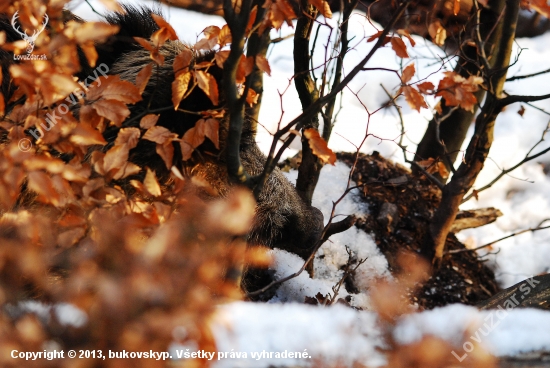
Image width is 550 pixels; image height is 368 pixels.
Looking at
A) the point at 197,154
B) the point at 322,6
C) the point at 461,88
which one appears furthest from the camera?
the point at 461,88

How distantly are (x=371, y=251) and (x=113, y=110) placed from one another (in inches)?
111

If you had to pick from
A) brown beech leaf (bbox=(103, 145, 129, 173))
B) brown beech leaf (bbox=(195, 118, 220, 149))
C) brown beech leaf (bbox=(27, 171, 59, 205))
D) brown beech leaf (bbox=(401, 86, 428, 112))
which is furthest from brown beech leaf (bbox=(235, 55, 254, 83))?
brown beech leaf (bbox=(401, 86, 428, 112))

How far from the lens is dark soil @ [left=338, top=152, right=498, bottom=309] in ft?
13.4

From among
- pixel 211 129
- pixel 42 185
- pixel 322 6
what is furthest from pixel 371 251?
pixel 42 185

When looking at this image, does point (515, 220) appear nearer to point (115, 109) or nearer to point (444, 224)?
point (444, 224)

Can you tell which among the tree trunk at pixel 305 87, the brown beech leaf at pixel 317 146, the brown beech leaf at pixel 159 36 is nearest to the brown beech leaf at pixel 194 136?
the brown beech leaf at pixel 159 36

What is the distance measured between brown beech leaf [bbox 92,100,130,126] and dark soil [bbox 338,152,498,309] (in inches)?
94.8

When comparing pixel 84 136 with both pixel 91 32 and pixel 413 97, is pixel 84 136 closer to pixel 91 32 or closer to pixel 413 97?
pixel 91 32

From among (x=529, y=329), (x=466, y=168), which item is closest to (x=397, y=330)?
(x=529, y=329)

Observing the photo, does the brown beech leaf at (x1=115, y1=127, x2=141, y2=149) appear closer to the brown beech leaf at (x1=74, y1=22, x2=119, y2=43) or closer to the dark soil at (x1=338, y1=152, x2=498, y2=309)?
the brown beech leaf at (x1=74, y1=22, x2=119, y2=43)

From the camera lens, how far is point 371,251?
425cm

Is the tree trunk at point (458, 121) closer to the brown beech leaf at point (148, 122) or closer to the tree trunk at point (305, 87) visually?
the tree trunk at point (305, 87)

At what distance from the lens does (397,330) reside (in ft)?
4.60

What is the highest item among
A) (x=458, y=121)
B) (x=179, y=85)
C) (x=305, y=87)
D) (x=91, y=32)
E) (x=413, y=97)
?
(x=458, y=121)
